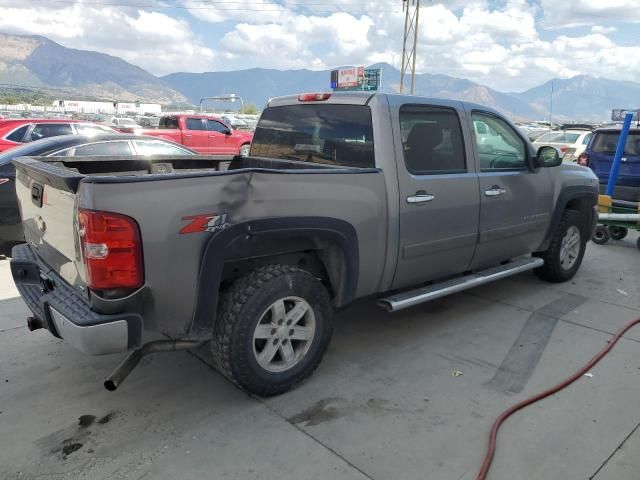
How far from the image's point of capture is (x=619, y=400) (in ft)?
10.6

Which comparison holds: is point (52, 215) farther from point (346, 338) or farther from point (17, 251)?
point (346, 338)

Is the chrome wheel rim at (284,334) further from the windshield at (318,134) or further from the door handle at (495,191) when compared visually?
the door handle at (495,191)

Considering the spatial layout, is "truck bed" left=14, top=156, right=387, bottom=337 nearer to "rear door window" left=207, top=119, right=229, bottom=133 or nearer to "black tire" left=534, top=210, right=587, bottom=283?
"black tire" left=534, top=210, right=587, bottom=283

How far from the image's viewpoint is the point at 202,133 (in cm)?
1642

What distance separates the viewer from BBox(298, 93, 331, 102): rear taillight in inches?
155

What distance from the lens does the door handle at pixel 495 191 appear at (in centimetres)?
423

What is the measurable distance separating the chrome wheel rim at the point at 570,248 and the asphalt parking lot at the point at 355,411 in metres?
1.16

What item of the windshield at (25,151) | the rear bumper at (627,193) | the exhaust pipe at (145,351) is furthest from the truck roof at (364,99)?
the rear bumper at (627,193)

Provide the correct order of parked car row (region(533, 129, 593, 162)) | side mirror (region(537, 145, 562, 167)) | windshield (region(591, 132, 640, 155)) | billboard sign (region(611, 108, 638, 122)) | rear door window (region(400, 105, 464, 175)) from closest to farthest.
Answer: rear door window (region(400, 105, 464, 175)) < side mirror (region(537, 145, 562, 167)) < billboard sign (region(611, 108, 638, 122)) < windshield (region(591, 132, 640, 155)) < parked car row (region(533, 129, 593, 162))

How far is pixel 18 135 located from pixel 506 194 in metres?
10.9

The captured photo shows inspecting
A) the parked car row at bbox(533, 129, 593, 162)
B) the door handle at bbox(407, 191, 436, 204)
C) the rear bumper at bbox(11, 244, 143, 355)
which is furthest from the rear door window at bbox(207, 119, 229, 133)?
the rear bumper at bbox(11, 244, 143, 355)

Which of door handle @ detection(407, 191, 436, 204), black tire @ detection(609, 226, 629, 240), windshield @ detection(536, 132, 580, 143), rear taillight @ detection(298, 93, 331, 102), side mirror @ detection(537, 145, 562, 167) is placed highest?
rear taillight @ detection(298, 93, 331, 102)

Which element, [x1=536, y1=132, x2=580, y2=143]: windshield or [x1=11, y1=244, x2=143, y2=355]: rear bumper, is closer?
[x1=11, y1=244, x2=143, y2=355]: rear bumper

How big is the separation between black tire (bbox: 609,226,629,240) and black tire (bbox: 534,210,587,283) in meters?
2.78
